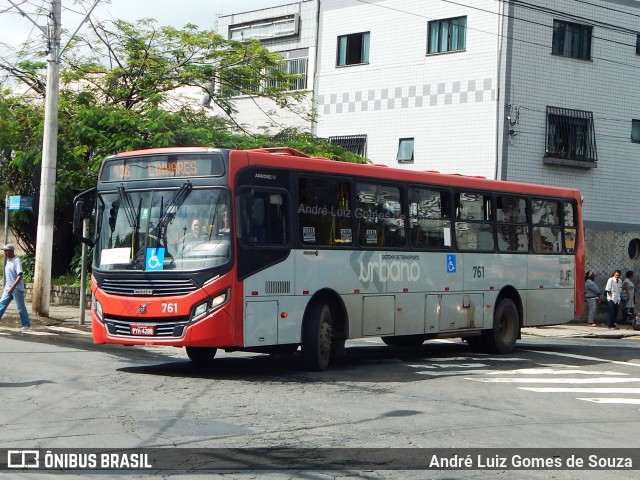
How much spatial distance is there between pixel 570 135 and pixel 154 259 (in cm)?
2307

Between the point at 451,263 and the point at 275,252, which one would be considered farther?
the point at 451,263

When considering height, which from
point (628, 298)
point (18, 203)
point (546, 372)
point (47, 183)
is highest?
point (47, 183)

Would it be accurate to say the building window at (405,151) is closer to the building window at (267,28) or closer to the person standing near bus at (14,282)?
the building window at (267,28)

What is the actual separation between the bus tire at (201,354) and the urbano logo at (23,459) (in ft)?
24.0

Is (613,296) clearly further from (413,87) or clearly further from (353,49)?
(353,49)

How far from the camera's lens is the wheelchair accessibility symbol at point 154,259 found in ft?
47.0

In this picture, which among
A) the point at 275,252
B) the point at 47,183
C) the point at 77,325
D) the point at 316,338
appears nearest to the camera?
the point at 275,252

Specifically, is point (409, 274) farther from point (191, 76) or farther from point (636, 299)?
point (636, 299)

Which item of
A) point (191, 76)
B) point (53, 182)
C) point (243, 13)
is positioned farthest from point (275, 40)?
point (53, 182)

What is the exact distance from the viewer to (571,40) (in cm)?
3469

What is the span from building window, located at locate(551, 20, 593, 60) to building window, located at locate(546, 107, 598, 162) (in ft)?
6.02

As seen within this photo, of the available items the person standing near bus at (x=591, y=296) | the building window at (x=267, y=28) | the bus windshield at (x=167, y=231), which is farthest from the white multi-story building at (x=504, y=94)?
the bus windshield at (x=167, y=231)

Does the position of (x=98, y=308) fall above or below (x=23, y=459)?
above

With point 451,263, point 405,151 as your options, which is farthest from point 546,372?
point 405,151
